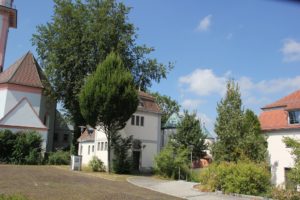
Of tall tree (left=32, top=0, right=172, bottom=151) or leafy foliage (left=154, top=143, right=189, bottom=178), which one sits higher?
tall tree (left=32, top=0, right=172, bottom=151)

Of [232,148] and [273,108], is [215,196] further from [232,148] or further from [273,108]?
[273,108]

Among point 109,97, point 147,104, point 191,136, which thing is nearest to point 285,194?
point 109,97

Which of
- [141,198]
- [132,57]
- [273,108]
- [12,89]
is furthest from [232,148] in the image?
[12,89]

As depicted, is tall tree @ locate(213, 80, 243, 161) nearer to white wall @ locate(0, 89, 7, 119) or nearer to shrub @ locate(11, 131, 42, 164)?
shrub @ locate(11, 131, 42, 164)

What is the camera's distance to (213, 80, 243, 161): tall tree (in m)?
26.6

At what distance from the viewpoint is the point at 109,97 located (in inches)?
1233

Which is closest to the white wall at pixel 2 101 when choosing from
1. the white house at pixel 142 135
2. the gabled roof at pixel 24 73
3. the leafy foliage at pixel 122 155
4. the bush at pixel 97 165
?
the gabled roof at pixel 24 73

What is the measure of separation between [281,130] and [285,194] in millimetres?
12612

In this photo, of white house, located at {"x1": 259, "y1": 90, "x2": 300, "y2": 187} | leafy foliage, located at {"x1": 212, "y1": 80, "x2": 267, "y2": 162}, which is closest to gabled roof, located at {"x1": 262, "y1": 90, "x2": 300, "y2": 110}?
white house, located at {"x1": 259, "y1": 90, "x2": 300, "y2": 187}

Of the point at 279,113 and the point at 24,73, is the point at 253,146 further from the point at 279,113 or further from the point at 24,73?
the point at 24,73

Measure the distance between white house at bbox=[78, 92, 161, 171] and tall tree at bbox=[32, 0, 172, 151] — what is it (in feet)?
24.2

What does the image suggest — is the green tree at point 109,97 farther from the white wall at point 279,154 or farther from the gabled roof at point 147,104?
the white wall at point 279,154

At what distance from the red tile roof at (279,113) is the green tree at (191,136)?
1579cm

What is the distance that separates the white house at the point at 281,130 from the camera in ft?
89.1
